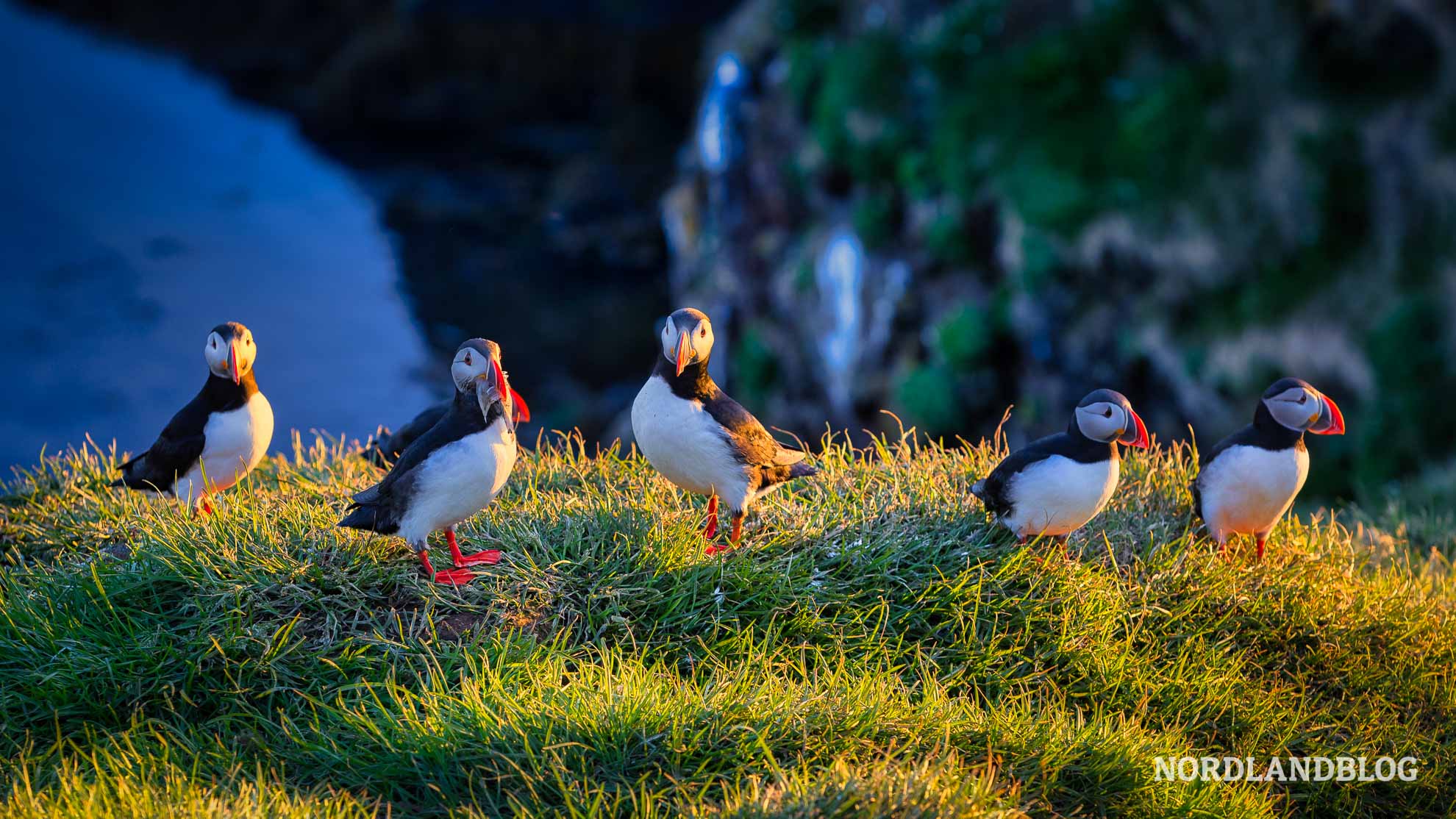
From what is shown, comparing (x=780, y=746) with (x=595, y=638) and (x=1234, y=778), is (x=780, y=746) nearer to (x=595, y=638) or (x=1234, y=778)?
(x=595, y=638)

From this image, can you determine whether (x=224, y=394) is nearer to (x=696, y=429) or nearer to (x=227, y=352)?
(x=227, y=352)

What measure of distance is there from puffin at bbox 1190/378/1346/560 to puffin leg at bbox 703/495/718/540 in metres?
1.84

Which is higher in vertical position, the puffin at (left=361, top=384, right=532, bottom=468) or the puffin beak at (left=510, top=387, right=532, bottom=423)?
the puffin at (left=361, top=384, right=532, bottom=468)

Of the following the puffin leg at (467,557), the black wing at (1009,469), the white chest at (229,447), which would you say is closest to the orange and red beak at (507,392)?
the puffin leg at (467,557)

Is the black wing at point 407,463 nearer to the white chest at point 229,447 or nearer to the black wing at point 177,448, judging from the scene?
the white chest at point 229,447

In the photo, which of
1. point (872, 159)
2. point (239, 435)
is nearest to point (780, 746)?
point (239, 435)

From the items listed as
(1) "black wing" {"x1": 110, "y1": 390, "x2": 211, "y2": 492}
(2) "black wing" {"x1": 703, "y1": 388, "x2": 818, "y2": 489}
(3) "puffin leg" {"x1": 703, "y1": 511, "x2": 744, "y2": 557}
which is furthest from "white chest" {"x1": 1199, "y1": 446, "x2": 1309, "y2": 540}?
(1) "black wing" {"x1": 110, "y1": 390, "x2": 211, "y2": 492}

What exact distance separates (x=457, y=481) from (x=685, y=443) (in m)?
0.76

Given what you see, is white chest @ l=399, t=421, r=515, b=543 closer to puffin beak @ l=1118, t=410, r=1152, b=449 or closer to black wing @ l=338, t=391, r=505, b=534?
black wing @ l=338, t=391, r=505, b=534

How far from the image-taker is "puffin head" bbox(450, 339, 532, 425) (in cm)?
341

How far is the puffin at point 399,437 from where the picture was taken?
4.21 metres

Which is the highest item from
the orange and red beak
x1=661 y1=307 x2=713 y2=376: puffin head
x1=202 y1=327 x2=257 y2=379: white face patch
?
x1=661 y1=307 x2=713 y2=376: puffin head

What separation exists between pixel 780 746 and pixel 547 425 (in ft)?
48.8

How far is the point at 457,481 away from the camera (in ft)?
11.0
